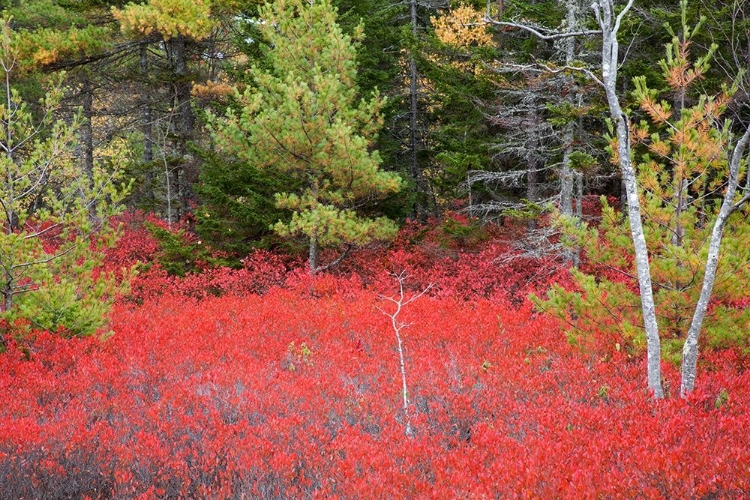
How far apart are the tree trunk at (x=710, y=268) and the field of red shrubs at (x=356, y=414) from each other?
32cm

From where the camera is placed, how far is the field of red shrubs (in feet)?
17.2

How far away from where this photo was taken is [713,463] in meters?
5.00

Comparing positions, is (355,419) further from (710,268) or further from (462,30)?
(462,30)

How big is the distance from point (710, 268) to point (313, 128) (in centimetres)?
1014

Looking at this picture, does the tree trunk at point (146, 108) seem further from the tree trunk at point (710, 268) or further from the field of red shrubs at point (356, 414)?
the tree trunk at point (710, 268)

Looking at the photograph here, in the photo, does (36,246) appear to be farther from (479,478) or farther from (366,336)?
(479,478)

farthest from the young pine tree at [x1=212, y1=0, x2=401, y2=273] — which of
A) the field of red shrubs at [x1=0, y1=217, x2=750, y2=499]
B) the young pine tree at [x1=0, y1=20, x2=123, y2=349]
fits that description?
the young pine tree at [x1=0, y1=20, x2=123, y2=349]

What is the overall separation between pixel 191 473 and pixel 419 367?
167 inches

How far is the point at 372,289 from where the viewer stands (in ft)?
49.8

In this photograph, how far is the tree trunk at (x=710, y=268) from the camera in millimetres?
6301

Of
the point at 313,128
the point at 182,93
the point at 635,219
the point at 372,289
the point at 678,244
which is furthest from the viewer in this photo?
the point at 182,93

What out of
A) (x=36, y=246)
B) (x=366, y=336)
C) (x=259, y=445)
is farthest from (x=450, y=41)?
(x=259, y=445)

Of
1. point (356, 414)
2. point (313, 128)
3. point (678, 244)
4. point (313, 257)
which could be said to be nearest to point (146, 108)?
point (313, 128)

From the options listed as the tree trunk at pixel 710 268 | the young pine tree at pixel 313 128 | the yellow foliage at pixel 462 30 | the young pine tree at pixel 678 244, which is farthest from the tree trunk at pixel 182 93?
the tree trunk at pixel 710 268
